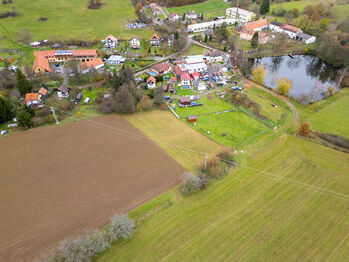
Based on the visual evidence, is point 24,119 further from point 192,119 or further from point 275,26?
point 275,26

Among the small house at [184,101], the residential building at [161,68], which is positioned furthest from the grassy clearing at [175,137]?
the residential building at [161,68]

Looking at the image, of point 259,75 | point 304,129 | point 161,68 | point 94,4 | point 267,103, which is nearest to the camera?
point 304,129

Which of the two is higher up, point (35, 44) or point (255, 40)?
point (255, 40)

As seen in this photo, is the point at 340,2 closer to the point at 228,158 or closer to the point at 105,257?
the point at 228,158

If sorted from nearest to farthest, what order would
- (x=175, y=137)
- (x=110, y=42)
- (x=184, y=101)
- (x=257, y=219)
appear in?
(x=257, y=219), (x=175, y=137), (x=184, y=101), (x=110, y=42)

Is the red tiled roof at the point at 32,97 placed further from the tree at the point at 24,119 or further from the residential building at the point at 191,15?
the residential building at the point at 191,15

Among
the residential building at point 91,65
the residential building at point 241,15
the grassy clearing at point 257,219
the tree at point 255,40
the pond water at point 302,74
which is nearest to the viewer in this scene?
the grassy clearing at point 257,219

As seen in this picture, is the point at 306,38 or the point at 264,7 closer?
the point at 306,38

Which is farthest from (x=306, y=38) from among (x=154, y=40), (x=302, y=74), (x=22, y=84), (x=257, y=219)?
(x=22, y=84)
